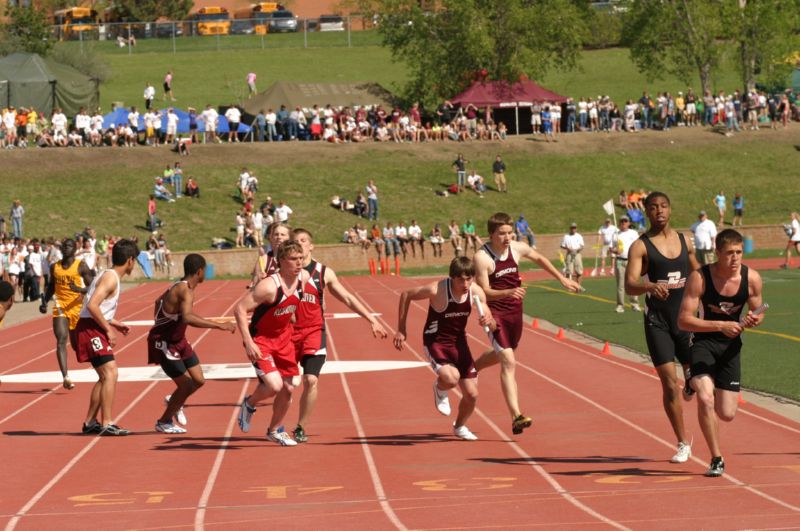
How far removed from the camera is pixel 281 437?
454 inches

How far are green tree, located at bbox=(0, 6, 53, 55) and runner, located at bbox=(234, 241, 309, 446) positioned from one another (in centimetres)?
6761

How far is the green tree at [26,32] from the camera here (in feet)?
246

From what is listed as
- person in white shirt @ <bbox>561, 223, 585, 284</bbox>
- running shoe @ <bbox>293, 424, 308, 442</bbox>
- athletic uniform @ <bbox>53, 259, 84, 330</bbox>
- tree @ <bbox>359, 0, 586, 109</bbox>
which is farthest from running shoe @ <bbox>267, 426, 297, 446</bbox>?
tree @ <bbox>359, 0, 586, 109</bbox>

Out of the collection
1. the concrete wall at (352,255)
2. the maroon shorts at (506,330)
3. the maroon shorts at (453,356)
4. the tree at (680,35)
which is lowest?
the concrete wall at (352,255)

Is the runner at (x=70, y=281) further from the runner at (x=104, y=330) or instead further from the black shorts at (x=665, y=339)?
the black shorts at (x=665, y=339)

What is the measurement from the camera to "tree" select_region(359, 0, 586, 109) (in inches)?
2554

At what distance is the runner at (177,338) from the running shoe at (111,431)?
0.36 meters

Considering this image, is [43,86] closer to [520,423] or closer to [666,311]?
[520,423]

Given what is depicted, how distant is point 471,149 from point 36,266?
2819 centimetres

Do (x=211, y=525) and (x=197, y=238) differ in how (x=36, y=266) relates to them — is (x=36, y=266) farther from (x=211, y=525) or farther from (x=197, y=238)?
(x=211, y=525)

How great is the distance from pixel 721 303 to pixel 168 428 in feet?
18.2

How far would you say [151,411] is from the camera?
47.4ft

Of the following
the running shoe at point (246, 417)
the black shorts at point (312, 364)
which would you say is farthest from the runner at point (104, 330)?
the black shorts at point (312, 364)

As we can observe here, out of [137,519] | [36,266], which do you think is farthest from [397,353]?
[36,266]
